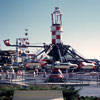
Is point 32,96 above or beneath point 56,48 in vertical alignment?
beneath

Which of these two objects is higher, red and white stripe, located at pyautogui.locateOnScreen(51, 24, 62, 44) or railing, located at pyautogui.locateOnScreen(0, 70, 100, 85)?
red and white stripe, located at pyautogui.locateOnScreen(51, 24, 62, 44)

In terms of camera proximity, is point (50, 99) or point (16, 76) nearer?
point (50, 99)

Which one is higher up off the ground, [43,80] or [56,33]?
[56,33]

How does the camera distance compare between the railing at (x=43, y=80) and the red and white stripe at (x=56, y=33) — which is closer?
the railing at (x=43, y=80)

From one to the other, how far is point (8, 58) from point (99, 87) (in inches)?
1704

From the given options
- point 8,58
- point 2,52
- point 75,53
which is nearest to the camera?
point 75,53

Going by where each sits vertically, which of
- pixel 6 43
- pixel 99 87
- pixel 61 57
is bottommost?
pixel 99 87

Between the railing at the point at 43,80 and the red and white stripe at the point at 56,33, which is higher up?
the red and white stripe at the point at 56,33

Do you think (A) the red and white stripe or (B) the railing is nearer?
(B) the railing

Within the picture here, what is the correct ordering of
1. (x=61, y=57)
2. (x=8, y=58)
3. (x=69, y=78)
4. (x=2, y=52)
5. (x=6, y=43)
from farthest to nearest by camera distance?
(x=8, y=58), (x=2, y=52), (x=6, y=43), (x=69, y=78), (x=61, y=57)

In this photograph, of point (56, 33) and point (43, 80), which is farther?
point (43, 80)

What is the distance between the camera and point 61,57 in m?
22.1

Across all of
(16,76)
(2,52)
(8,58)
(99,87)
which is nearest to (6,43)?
(16,76)

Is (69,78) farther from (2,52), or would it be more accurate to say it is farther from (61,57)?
(2,52)
